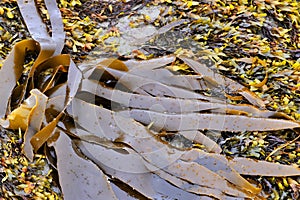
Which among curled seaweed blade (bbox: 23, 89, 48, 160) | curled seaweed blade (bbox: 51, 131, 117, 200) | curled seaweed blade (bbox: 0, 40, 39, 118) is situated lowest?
curled seaweed blade (bbox: 51, 131, 117, 200)

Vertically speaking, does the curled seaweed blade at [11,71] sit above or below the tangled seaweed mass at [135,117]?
above

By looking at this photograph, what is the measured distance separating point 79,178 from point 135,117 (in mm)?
263

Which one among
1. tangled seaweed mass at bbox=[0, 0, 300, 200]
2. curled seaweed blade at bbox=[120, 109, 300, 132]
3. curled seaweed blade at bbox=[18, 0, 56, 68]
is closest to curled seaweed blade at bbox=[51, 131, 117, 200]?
tangled seaweed mass at bbox=[0, 0, 300, 200]

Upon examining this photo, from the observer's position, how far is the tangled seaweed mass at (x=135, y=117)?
126 centimetres

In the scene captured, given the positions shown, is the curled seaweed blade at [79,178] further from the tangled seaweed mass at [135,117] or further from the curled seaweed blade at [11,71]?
the curled seaweed blade at [11,71]

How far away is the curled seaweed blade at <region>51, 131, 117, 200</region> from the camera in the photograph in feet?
4.07

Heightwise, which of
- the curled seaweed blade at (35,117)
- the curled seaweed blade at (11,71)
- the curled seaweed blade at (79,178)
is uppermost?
the curled seaweed blade at (11,71)

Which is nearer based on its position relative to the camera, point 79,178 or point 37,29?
point 79,178

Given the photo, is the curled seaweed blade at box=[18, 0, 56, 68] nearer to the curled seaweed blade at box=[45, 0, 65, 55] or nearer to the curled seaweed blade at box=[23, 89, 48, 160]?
the curled seaweed blade at box=[45, 0, 65, 55]

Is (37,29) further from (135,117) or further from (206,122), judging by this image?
(206,122)

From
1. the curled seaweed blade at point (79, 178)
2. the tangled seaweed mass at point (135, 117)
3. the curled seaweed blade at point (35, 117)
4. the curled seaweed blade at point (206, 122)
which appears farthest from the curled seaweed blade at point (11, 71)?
the curled seaweed blade at point (206, 122)

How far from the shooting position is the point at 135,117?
134 centimetres

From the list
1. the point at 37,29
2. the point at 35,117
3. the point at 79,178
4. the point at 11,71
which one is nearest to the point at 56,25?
the point at 37,29

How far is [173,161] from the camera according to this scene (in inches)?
50.1
